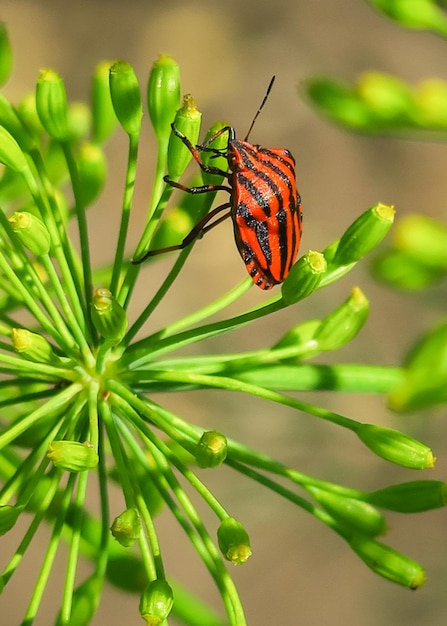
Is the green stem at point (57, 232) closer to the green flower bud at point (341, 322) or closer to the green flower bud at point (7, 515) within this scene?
the green flower bud at point (7, 515)

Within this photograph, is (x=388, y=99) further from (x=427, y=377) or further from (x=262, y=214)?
(x=427, y=377)

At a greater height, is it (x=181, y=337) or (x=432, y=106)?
(x=432, y=106)

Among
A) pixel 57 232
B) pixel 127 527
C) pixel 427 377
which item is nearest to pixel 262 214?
pixel 57 232

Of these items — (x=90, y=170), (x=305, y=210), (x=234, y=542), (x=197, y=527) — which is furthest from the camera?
(x=305, y=210)

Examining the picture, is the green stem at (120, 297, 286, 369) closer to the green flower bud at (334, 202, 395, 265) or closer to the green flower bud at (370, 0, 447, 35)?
the green flower bud at (334, 202, 395, 265)

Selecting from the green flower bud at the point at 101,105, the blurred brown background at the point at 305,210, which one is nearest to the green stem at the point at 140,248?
the green flower bud at the point at 101,105

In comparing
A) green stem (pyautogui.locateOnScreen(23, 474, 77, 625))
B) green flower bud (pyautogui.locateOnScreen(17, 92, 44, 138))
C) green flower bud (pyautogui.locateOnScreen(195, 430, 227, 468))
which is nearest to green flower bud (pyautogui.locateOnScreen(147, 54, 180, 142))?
green flower bud (pyautogui.locateOnScreen(17, 92, 44, 138))
